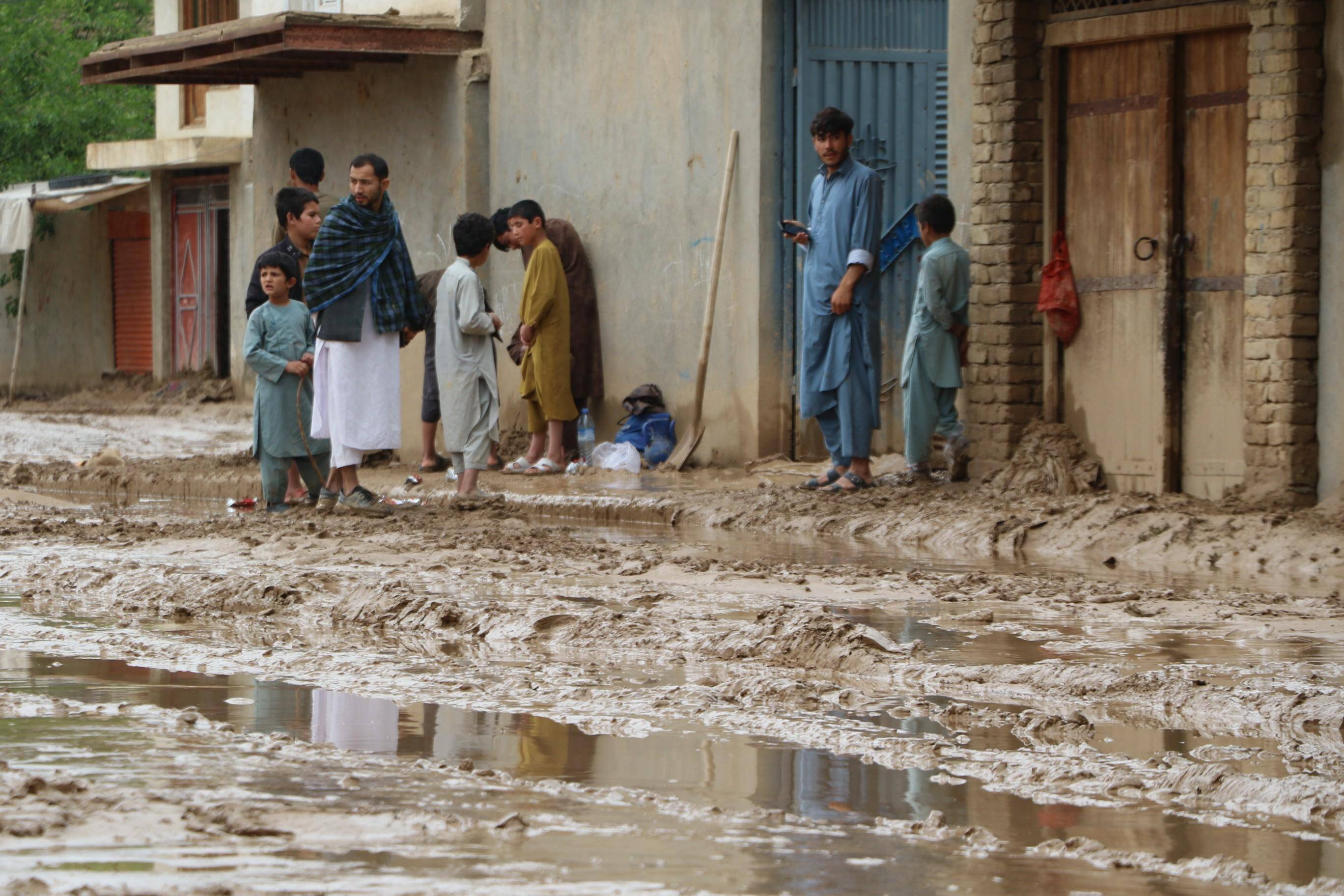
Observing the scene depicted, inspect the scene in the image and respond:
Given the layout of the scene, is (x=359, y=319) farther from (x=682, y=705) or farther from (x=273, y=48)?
(x=273, y=48)

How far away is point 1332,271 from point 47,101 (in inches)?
804

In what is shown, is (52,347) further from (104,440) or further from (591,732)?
(591,732)

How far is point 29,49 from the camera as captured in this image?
81.4ft

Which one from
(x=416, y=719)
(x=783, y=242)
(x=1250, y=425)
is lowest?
(x=416, y=719)

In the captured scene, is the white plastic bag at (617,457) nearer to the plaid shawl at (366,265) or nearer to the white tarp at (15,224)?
the plaid shawl at (366,265)

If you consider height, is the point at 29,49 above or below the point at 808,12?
above

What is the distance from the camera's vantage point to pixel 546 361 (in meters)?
11.4

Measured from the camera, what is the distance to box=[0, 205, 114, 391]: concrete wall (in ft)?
78.7

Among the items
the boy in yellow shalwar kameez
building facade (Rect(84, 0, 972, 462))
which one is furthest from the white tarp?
the boy in yellow shalwar kameez

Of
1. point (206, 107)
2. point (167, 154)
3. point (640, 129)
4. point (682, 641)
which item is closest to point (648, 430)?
point (640, 129)

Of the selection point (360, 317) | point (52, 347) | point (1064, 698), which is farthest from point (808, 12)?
point (52, 347)

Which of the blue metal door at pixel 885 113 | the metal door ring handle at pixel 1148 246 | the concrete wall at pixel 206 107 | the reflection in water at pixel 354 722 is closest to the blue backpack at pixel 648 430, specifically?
the blue metal door at pixel 885 113

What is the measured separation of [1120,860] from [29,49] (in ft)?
79.3

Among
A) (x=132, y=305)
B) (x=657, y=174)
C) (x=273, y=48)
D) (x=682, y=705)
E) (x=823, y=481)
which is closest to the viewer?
(x=682, y=705)
